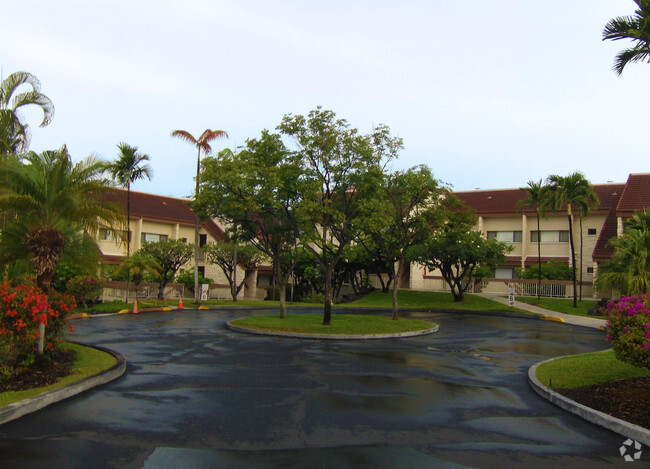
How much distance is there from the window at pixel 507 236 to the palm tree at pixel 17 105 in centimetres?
3925

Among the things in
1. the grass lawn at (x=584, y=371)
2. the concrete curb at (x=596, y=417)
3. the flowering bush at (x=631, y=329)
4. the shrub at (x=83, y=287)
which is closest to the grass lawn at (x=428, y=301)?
the shrub at (x=83, y=287)

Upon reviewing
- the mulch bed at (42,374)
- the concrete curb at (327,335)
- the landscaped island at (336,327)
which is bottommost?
the concrete curb at (327,335)

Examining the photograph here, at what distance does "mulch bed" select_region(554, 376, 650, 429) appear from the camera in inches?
331

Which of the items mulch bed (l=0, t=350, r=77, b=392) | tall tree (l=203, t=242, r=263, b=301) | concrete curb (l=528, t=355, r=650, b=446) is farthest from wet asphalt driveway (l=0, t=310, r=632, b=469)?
tall tree (l=203, t=242, r=263, b=301)

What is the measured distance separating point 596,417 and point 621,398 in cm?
114

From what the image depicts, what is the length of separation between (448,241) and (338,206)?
15243 mm

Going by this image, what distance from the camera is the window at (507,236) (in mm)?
47625

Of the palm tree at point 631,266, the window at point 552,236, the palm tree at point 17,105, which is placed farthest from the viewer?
the window at point 552,236

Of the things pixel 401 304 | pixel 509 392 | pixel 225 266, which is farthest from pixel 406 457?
pixel 225 266

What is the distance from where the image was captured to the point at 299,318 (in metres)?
25.1

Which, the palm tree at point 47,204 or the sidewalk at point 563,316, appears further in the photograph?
the sidewalk at point 563,316

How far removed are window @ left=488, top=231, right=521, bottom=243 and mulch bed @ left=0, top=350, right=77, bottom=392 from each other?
41.9 meters

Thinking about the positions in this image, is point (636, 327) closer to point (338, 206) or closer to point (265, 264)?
point (338, 206)

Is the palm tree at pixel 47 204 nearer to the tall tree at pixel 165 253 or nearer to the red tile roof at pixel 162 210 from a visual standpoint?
the tall tree at pixel 165 253
